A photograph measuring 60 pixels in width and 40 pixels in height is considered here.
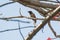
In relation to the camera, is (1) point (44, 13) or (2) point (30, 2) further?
(1) point (44, 13)

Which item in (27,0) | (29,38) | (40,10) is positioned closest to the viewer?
(29,38)

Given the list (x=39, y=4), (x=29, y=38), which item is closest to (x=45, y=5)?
(x=39, y=4)

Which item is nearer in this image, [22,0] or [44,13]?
[22,0]

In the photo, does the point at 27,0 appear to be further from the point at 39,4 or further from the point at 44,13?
the point at 44,13

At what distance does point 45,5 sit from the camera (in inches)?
20.5

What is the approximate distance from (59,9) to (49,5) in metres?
0.14

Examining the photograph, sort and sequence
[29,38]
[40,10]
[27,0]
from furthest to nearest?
[40,10] → [27,0] → [29,38]

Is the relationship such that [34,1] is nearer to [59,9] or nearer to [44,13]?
[59,9]

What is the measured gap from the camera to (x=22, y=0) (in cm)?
51

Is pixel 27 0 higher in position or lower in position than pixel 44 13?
higher

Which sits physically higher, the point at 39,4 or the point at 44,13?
the point at 39,4

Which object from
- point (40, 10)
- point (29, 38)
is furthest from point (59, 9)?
point (40, 10)

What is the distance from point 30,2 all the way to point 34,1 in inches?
1.0

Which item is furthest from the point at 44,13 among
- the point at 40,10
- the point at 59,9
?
the point at 59,9
